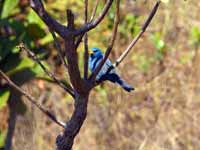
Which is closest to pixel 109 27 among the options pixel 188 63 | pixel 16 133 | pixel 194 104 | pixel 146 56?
pixel 146 56

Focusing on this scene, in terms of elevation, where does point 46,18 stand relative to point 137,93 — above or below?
above

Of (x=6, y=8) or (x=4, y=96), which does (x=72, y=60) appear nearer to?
(x=4, y=96)

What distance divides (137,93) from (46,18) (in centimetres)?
432

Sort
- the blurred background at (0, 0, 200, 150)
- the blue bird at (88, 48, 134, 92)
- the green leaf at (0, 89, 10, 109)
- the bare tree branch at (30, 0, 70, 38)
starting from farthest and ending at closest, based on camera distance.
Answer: the blurred background at (0, 0, 200, 150) < the green leaf at (0, 89, 10, 109) < the blue bird at (88, 48, 134, 92) < the bare tree branch at (30, 0, 70, 38)

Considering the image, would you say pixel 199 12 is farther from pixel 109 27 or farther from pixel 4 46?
pixel 4 46

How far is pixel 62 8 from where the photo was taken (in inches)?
271

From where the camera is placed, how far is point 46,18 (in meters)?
1.60

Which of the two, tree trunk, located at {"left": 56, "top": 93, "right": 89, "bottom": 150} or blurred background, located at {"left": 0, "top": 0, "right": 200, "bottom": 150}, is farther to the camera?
blurred background, located at {"left": 0, "top": 0, "right": 200, "bottom": 150}

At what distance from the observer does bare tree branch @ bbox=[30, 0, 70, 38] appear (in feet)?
5.19

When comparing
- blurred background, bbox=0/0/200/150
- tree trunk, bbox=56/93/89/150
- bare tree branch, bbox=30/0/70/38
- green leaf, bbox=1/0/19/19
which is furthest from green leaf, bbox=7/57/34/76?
bare tree branch, bbox=30/0/70/38

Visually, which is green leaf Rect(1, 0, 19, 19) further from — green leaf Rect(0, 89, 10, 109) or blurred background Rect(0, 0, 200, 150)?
green leaf Rect(0, 89, 10, 109)

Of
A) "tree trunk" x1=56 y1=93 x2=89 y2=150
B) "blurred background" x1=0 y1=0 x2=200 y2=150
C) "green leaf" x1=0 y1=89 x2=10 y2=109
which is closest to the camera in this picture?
"tree trunk" x1=56 y1=93 x2=89 y2=150

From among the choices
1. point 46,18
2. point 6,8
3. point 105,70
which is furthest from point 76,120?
point 6,8

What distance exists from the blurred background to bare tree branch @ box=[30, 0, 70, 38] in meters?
2.75
